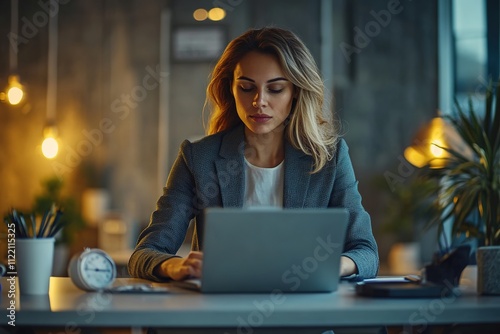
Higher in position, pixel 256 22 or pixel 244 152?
pixel 256 22

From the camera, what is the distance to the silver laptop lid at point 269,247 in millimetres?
2143

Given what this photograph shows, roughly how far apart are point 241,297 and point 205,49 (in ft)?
26.5

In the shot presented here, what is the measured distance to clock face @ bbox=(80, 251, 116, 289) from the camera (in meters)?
2.36

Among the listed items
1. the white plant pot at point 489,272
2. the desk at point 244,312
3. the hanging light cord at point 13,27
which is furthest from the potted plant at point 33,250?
the hanging light cord at point 13,27

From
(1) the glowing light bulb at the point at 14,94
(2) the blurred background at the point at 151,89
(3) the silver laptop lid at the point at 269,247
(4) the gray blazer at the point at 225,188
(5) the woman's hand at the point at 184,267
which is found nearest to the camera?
(3) the silver laptop lid at the point at 269,247

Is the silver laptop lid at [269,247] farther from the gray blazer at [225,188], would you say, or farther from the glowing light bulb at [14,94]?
the glowing light bulb at [14,94]

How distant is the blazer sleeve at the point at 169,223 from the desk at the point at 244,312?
1.72 ft

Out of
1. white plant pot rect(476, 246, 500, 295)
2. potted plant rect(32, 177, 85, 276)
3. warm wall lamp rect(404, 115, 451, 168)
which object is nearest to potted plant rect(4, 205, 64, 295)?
white plant pot rect(476, 246, 500, 295)

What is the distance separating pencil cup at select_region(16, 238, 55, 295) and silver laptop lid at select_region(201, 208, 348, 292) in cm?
44

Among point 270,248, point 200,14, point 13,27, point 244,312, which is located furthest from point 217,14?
point 244,312

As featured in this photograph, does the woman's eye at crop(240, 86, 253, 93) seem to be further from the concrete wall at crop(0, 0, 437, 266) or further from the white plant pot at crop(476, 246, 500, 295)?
the concrete wall at crop(0, 0, 437, 266)

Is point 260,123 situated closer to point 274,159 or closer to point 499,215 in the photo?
point 274,159

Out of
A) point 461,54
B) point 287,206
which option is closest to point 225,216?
point 287,206

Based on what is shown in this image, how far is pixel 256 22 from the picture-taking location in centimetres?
998
